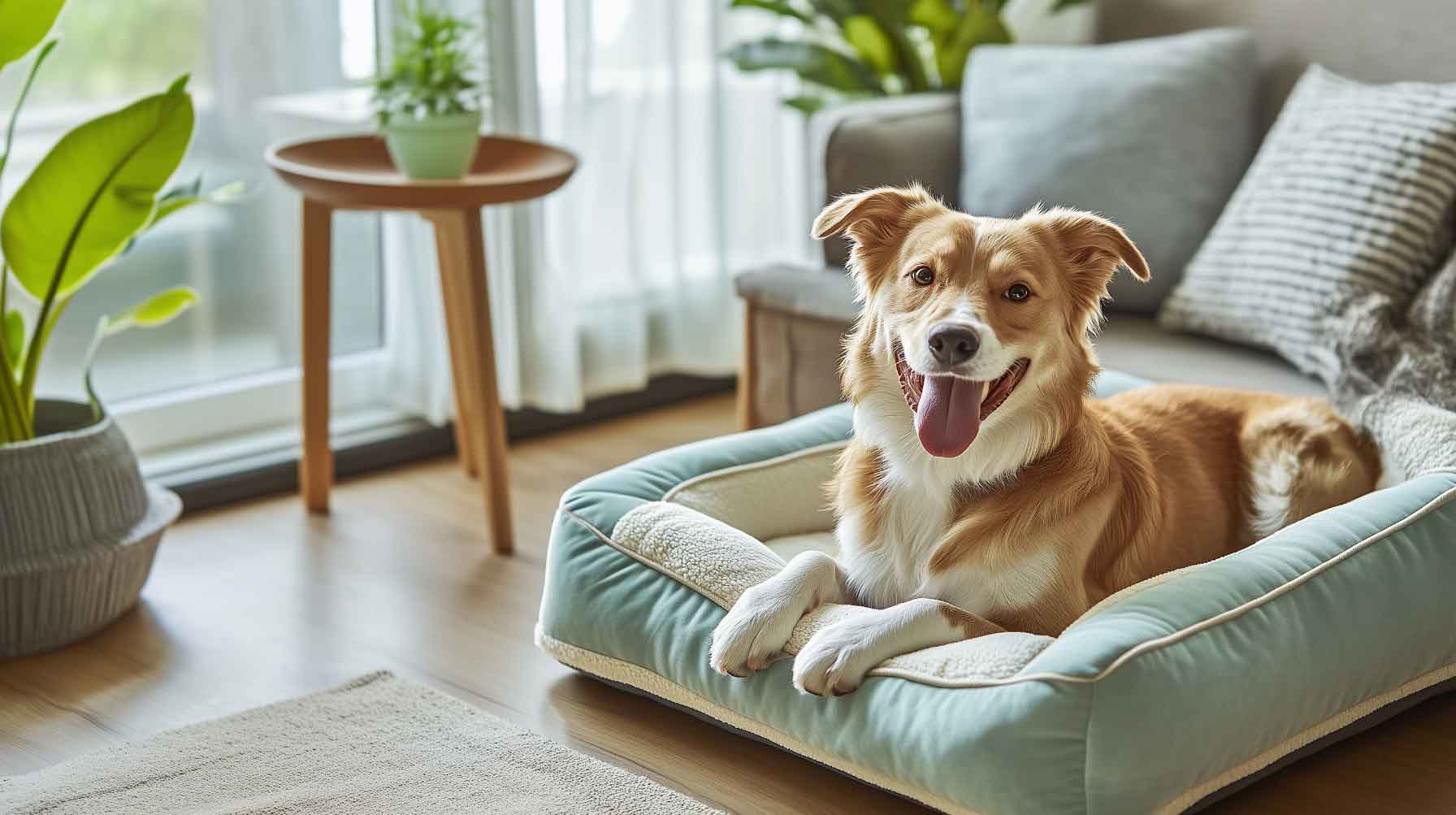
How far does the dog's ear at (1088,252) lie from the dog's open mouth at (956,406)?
6.6 inches

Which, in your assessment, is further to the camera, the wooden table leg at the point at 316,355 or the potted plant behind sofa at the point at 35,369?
the wooden table leg at the point at 316,355

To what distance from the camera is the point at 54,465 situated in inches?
98.7

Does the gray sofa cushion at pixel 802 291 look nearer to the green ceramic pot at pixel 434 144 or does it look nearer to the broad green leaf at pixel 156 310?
the green ceramic pot at pixel 434 144

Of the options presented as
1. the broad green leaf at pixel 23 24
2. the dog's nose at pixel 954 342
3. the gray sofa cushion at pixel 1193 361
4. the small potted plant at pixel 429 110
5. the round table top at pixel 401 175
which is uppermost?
the broad green leaf at pixel 23 24

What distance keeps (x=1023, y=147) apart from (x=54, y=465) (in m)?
1.99

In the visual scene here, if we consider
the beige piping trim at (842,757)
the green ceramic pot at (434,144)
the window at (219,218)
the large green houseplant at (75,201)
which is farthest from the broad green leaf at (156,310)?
the beige piping trim at (842,757)

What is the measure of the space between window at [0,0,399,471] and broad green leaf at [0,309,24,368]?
0.64 meters

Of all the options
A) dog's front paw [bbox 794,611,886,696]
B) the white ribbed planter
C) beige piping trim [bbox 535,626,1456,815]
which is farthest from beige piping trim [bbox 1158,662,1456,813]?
the white ribbed planter

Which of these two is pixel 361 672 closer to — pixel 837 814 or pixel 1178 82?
pixel 837 814

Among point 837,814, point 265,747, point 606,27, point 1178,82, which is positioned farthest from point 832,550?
point 606,27

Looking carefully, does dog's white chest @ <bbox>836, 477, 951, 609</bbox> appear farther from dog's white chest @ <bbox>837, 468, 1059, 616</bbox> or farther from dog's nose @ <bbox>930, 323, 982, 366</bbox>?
dog's nose @ <bbox>930, 323, 982, 366</bbox>

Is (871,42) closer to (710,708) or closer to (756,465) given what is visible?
(756,465)

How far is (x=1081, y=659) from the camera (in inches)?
72.5

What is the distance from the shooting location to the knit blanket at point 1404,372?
2.41 meters
